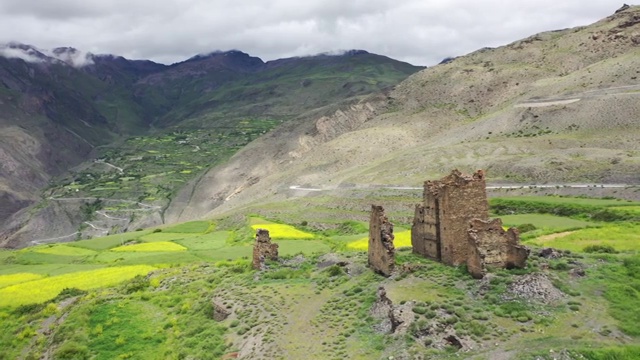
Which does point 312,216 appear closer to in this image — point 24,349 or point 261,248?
point 261,248

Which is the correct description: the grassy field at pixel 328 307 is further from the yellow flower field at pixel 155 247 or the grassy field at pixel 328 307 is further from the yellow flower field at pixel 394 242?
the yellow flower field at pixel 155 247

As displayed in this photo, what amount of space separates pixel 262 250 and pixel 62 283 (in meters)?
22.2

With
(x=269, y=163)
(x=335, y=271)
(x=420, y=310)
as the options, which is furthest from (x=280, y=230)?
(x=269, y=163)

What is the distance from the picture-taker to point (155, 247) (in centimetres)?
7419

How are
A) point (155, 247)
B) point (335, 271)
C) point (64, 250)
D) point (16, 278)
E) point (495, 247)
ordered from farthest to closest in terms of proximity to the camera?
1. point (64, 250)
2. point (155, 247)
3. point (16, 278)
4. point (335, 271)
5. point (495, 247)

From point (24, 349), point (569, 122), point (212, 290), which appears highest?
point (569, 122)

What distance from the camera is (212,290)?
39156 mm

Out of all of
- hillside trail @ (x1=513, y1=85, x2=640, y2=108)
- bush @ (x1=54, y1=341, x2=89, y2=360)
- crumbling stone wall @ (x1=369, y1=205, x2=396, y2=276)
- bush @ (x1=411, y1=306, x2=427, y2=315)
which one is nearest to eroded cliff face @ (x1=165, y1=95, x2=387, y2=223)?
hillside trail @ (x1=513, y1=85, x2=640, y2=108)

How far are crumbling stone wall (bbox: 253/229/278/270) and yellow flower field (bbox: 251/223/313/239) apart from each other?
1124 inches

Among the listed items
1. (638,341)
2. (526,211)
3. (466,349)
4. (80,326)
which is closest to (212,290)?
(80,326)

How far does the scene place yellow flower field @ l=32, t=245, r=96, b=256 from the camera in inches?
2961

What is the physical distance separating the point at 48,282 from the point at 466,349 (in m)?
43.1

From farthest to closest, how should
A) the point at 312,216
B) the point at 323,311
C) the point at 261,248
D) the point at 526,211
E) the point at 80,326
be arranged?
1. the point at 312,216
2. the point at 526,211
3. the point at 261,248
4. the point at 80,326
5. the point at 323,311

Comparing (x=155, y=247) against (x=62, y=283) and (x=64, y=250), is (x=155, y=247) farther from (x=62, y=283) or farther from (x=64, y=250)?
(x=62, y=283)
